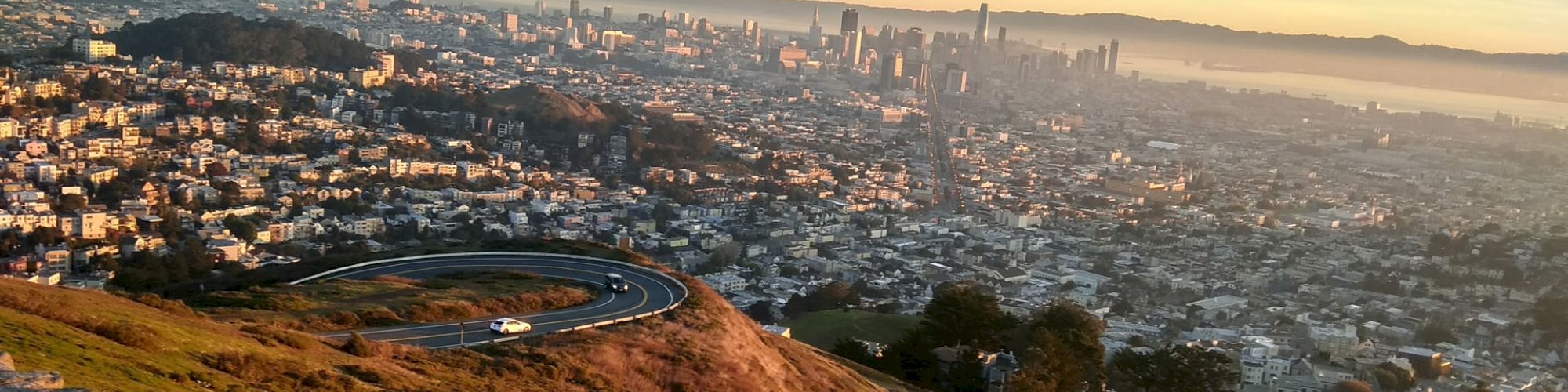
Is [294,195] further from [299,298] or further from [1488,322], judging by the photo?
[1488,322]

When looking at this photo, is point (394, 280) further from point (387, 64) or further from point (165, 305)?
point (387, 64)

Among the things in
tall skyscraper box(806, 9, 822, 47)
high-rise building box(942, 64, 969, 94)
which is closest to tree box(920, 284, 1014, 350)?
high-rise building box(942, 64, 969, 94)

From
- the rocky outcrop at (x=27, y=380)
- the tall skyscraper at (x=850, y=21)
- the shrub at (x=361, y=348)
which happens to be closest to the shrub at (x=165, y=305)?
the shrub at (x=361, y=348)

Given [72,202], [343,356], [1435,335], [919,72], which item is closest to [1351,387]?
[1435,335]

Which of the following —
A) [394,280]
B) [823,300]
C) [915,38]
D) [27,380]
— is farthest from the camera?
[915,38]

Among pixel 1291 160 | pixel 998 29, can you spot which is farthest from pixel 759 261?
pixel 998 29

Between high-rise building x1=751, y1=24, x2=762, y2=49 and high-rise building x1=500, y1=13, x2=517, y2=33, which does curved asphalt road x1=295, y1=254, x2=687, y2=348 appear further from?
high-rise building x1=751, y1=24, x2=762, y2=49
